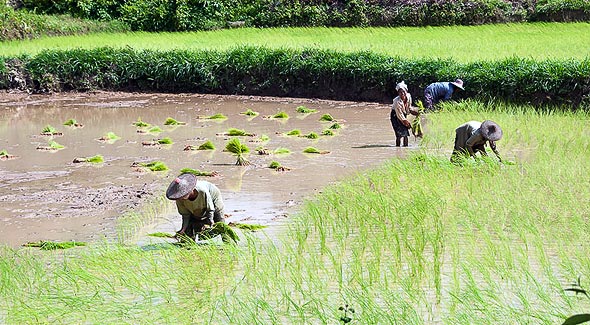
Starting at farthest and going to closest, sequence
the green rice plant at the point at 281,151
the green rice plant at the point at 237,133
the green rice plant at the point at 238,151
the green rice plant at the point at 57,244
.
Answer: the green rice plant at the point at 237,133 < the green rice plant at the point at 281,151 < the green rice plant at the point at 238,151 < the green rice plant at the point at 57,244

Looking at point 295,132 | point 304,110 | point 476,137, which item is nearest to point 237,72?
point 304,110

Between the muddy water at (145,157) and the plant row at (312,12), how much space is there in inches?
267

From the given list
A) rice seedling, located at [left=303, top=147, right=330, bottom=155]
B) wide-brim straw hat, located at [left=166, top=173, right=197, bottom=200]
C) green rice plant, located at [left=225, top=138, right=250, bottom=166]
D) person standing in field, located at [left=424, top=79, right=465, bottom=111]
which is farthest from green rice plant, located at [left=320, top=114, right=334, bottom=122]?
wide-brim straw hat, located at [left=166, top=173, right=197, bottom=200]

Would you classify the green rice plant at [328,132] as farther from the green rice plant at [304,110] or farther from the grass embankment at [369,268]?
the grass embankment at [369,268]

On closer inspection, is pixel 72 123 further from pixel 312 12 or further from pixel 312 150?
pixel 312 12

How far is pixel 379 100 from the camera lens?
15.9 meters

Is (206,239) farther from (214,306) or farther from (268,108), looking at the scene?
(268,108)

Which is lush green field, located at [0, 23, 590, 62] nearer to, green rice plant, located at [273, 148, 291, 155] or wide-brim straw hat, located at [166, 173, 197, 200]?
green rice plant, located at [273, 148, 291, 155]

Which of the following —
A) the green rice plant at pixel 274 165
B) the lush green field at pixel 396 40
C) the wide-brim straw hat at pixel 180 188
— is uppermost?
the wide-brim straw hat at pixel 180 188

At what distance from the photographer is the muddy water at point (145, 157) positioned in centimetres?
784

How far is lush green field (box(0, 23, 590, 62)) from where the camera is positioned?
1689 centimetres

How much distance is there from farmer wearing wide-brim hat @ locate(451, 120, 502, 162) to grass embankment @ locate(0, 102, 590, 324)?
0.38 metres

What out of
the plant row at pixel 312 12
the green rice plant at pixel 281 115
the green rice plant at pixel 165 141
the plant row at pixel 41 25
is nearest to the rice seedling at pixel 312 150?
the green rice plant at pixel 165 141

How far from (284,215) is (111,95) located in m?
10.5
